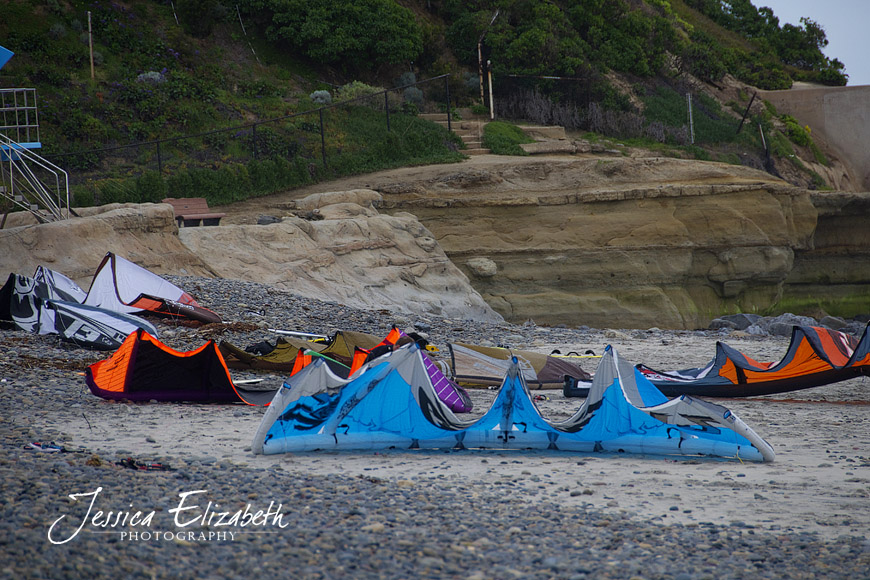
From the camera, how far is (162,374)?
A: 24.2 feet

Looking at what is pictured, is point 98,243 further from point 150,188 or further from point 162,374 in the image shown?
point 162,374

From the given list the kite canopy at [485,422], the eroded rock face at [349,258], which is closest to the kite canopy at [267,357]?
the kite canopy at [485,422]

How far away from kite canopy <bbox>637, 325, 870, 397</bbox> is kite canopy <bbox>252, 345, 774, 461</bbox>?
8.51 feet

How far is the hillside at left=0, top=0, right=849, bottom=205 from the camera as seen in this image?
22422 mm

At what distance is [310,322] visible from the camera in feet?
41.0

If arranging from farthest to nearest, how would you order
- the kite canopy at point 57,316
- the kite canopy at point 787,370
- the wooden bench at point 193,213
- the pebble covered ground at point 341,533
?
the wooden bench at point 193,213 < the kite canopy at point 57,316 < the kite canopy at point 787,370 < the pebble covered ground at point 341,533

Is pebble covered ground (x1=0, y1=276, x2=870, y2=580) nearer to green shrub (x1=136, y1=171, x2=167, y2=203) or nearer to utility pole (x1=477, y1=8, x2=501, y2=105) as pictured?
green shrub (x1=136, y1=171, x2=167, y2=203)

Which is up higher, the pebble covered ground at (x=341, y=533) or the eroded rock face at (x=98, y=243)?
the eroded rock face at (x=98, y=243)

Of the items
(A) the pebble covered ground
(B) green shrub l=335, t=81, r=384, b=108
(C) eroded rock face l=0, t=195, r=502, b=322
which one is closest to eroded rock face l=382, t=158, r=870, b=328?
(C) eroded rock face l=0, t=195, r=502, b=322

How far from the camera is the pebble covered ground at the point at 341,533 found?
3.35 m

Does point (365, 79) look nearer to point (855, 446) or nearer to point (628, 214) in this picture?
point (628, 214)

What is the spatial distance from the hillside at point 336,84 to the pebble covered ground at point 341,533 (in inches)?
628

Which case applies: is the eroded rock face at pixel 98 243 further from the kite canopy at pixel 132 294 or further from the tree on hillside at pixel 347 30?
the tree on hillside at pixel 347 30

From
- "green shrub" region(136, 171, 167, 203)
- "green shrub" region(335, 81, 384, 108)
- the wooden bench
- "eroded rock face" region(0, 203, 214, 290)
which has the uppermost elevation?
"green shrub" region(335, 81, 384, 108)
